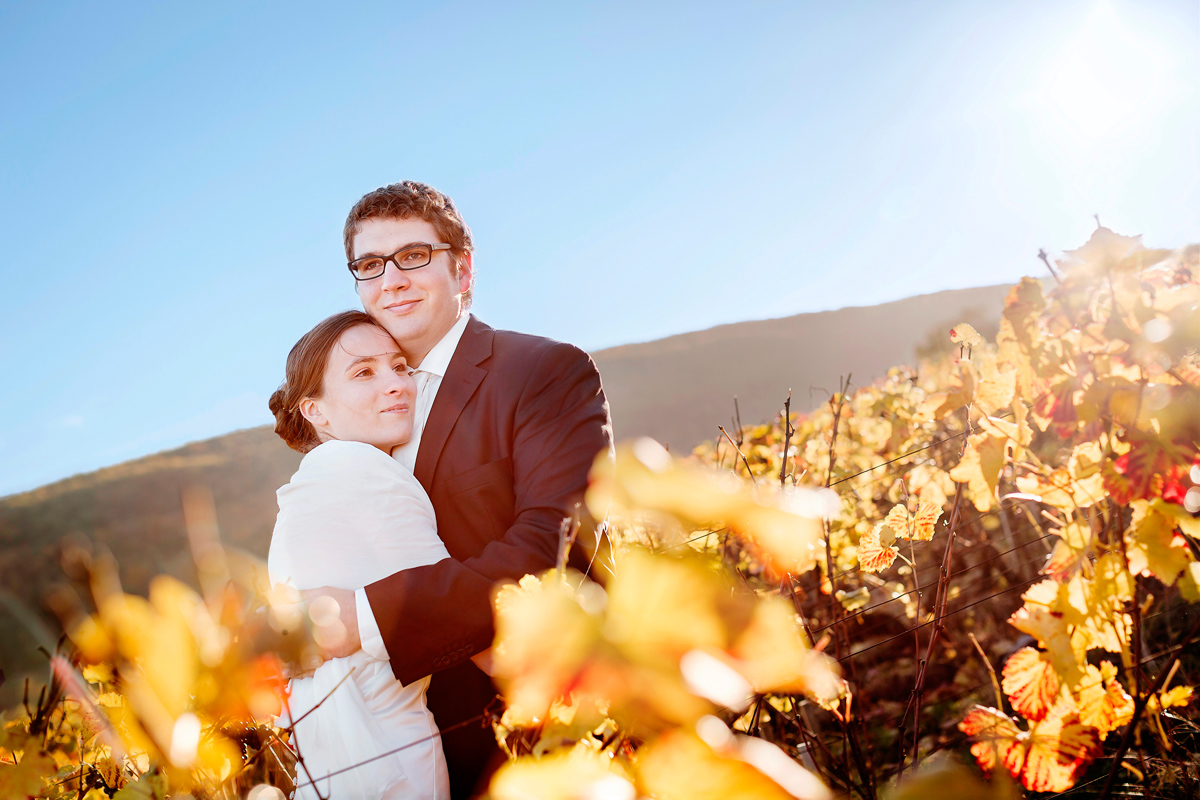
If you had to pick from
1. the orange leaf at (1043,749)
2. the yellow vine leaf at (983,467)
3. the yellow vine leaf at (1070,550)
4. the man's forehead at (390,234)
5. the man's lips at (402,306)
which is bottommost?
the orange leaf at (1043,749)

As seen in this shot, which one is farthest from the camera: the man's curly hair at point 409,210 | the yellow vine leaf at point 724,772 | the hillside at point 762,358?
the hillside at point 762,358

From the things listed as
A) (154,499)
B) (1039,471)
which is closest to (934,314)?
(154,499)

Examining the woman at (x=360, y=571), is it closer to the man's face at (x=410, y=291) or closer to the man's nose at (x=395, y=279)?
the man's face at (x=410, y=291)

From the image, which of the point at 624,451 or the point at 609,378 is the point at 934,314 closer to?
the point at 609,378

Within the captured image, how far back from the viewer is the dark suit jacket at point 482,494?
1336 mm

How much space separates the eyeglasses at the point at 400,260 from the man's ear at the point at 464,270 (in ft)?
0.49

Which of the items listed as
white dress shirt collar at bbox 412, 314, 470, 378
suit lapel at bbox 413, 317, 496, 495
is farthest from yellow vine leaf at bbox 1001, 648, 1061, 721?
white dress shirt collar at bbox 412, 314, 470, 378

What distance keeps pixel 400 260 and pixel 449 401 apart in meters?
0.52

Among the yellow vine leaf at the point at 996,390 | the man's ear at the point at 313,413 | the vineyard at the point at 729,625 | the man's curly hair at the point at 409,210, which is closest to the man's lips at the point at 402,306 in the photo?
the man's curly hair at the point at 409,210

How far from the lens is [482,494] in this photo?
1703 millimetres

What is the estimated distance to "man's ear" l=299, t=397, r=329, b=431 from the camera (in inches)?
80.4

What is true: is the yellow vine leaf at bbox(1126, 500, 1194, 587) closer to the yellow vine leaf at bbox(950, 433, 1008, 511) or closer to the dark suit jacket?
the yellow vine leaf at bbox(950, 433, 1008, 511)

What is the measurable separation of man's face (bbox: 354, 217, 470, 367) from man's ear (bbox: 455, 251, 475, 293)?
8cm

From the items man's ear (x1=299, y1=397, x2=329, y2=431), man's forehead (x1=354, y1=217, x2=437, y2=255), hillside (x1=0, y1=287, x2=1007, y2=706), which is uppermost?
man's forehead (x1=354, y1=217, x2=437, y2=255)
